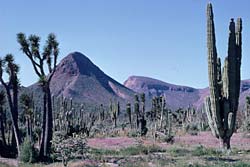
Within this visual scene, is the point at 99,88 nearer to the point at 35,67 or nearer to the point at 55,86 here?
the point at 55,86

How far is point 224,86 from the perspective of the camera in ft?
93.5

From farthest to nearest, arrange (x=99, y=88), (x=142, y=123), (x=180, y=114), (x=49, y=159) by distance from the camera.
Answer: (x=99, y=88) → (x=180, y=114) → (x=142, y=123) → (x=49, y=159)

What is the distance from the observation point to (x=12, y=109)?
93.7 feet

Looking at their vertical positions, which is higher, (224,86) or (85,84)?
(85,84)

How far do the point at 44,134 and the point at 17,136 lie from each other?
1.80 m

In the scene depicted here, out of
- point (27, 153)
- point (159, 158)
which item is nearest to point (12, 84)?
point (27, 153)

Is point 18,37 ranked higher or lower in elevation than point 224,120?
higher

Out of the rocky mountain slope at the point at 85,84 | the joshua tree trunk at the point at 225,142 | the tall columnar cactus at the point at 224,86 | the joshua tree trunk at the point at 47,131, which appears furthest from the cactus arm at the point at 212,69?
the rocky mountain slope at the point at 85,84

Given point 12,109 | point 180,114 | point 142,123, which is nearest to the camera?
point 12,109

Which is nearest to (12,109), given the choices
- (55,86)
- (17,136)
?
(17,136)

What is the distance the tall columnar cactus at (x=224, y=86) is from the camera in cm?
2777

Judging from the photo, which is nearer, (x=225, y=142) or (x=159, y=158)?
(x=159, y=158)

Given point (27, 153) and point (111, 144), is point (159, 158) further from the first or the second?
point (111, 144)

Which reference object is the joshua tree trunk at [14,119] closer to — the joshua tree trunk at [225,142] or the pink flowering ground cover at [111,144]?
the pink flowering ground cover at [111,144]
